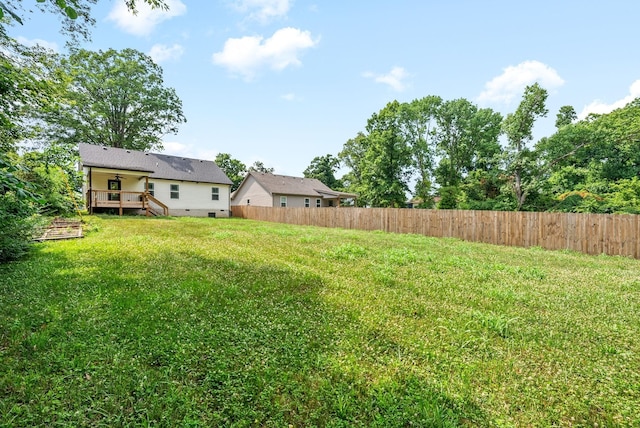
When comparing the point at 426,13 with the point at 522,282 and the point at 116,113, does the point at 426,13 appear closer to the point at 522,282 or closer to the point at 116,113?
the point at 522,282

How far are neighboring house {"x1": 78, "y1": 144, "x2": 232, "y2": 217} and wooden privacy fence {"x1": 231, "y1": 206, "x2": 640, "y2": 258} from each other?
13.3 m

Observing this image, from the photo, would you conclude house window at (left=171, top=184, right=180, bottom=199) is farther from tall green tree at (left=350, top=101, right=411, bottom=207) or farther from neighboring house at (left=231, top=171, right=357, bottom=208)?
tall green tree at (left=350, top=101, right=411, bottom=207)

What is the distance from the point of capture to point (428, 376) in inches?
94.3

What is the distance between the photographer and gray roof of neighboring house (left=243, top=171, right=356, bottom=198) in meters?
29.0

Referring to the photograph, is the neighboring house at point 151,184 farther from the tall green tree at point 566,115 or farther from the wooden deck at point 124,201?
the tall green tree at point 566,115

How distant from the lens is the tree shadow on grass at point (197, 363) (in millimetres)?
1952

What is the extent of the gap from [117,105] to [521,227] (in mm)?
34716

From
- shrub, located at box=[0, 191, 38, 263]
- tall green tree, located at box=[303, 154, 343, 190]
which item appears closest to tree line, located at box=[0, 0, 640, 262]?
shrub, located at box=[0, 191, 38, 263]

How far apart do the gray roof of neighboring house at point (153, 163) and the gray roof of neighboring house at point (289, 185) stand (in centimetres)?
465

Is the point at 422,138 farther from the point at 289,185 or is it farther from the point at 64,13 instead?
the point at 64,13

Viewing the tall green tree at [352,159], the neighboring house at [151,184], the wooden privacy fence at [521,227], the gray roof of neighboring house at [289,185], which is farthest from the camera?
the tall green tree at [352,159]

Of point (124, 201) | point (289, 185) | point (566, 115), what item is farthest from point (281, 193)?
point (566, 115)

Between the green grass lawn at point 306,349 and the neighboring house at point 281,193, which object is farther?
the neighboring house at point 281,193

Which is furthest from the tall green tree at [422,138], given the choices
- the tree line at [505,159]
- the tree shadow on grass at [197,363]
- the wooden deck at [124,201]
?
the tree shadow on grass at [197,363]
